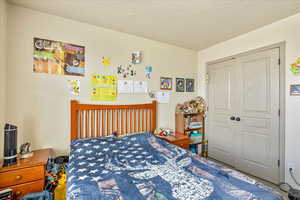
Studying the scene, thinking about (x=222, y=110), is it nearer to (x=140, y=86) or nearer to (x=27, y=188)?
(x=140, y=86)

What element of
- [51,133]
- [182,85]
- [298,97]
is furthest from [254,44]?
[51,133]

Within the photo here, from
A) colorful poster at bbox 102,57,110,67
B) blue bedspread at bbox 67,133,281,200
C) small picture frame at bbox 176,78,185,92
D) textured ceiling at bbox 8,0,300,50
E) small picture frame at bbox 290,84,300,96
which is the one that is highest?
textured ceiling at bbox 8,0,300,50

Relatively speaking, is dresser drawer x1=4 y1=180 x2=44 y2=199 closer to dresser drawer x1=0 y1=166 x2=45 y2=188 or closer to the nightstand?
dresser drawer x1=0 y1=166 x2=45 y2=188

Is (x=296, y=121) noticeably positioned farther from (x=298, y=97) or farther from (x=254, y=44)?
(x=254, y=44)

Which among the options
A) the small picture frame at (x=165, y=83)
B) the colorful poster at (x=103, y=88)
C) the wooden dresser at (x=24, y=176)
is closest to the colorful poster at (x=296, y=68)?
the small picture frame at (x=165, y=83)

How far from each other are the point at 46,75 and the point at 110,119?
110cm

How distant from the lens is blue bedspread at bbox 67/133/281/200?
3.30 ft

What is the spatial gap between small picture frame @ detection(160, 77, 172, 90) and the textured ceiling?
0.86 metres

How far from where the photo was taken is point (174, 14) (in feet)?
6.50

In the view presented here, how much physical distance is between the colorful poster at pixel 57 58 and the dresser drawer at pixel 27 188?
1.36m

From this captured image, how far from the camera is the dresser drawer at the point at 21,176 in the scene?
4.52ft

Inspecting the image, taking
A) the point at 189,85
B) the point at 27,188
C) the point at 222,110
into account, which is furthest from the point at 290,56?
the point at 27,188

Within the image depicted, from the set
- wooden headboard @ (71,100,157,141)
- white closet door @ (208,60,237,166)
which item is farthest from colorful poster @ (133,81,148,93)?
white closet door @ (208,60,237,166)

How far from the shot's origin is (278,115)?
2172 mm
